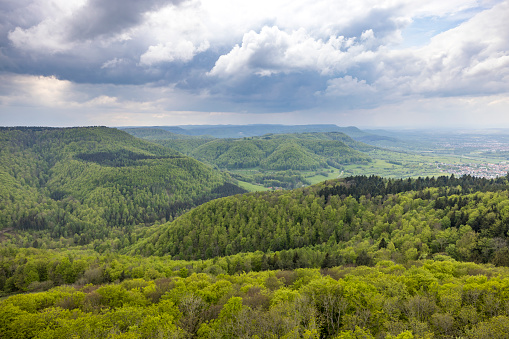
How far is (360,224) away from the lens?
139 m

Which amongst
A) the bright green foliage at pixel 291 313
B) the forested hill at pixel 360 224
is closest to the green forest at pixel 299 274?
the bright green foliage at pixel 291 313

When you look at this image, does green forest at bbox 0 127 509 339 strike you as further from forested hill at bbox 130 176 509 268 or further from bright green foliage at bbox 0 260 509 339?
forested hill at bbox 130 176 509 268

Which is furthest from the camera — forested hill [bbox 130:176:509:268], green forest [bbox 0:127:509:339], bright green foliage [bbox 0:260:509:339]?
forested hill [bbox 130:176:509:268]

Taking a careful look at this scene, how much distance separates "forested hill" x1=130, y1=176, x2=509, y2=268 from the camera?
3964 inches

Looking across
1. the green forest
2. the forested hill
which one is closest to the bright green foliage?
the green forest

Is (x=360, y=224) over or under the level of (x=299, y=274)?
under

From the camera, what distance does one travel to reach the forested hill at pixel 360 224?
101 m

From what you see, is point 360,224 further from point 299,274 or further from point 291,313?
point 291,313

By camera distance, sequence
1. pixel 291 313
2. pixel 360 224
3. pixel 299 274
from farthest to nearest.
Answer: pixel 360 224
pixel 299 274
pixel 291 313

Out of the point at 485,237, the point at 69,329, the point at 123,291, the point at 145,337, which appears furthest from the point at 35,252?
the point at 485,237

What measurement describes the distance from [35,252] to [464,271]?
620 feet

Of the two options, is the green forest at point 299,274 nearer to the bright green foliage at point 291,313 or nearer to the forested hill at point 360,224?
the bright green foliage at point 291,313

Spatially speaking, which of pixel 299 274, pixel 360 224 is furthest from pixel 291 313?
pixel 360 224

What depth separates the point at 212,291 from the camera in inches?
2559
